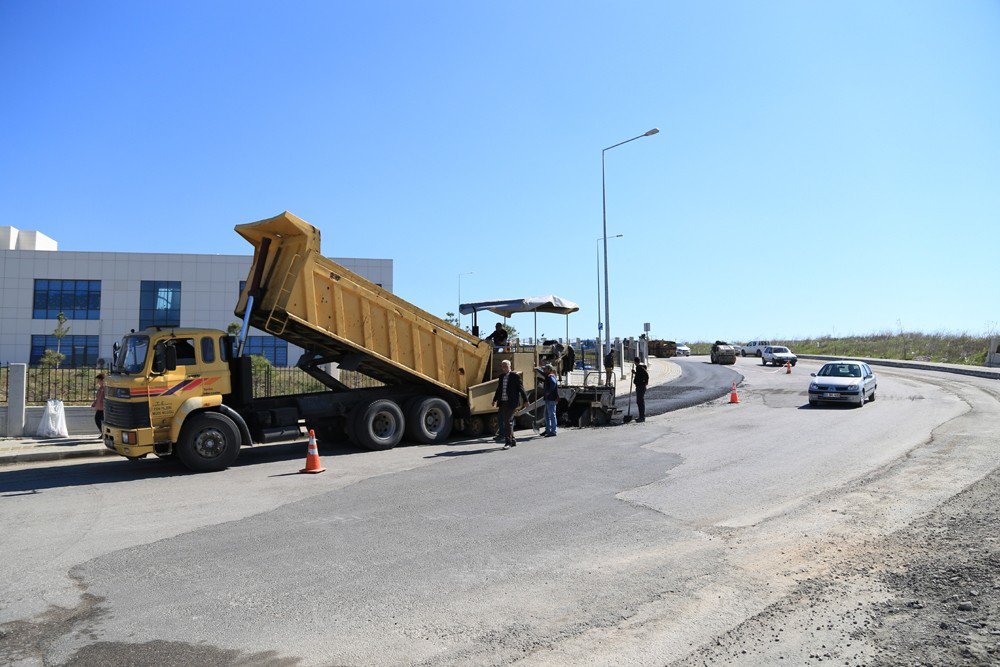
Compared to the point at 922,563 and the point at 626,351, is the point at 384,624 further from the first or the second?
the point at 626,351

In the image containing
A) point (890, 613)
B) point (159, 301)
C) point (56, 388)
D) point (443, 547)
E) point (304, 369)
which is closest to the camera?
point (890, 613)

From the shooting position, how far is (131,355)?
37.0 ft

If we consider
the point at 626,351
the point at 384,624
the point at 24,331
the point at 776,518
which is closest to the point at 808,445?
the point at 776,518

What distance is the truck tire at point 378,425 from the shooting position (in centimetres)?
1298

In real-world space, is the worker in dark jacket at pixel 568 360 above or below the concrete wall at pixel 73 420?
above

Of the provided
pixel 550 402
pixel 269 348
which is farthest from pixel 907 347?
pixel 550 402

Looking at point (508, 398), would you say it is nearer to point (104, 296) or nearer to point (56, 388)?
point (56, 388)

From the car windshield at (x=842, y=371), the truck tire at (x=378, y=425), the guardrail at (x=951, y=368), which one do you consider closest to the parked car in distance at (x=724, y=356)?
the guardrail at (x=951, y=368)

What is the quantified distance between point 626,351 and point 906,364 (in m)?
18.6

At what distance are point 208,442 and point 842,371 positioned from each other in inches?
718

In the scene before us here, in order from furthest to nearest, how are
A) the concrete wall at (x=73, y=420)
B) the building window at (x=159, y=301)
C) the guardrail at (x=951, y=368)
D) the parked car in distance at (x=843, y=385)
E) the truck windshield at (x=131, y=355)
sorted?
the building window at (x=159, y=301)
the guardrail at (x=951, y=368)
the parked car in distance at (x=843, y=385)
the concrete wall at (x=73, y=420)
the truck windshield at (x=131, y=355)

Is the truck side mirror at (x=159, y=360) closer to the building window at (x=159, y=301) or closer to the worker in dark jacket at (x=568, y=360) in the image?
the worker in dark jacket at (x=568, y=360)

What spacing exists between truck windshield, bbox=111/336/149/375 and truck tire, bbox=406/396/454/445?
493 centimetres

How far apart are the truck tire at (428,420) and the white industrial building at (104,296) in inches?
1400
